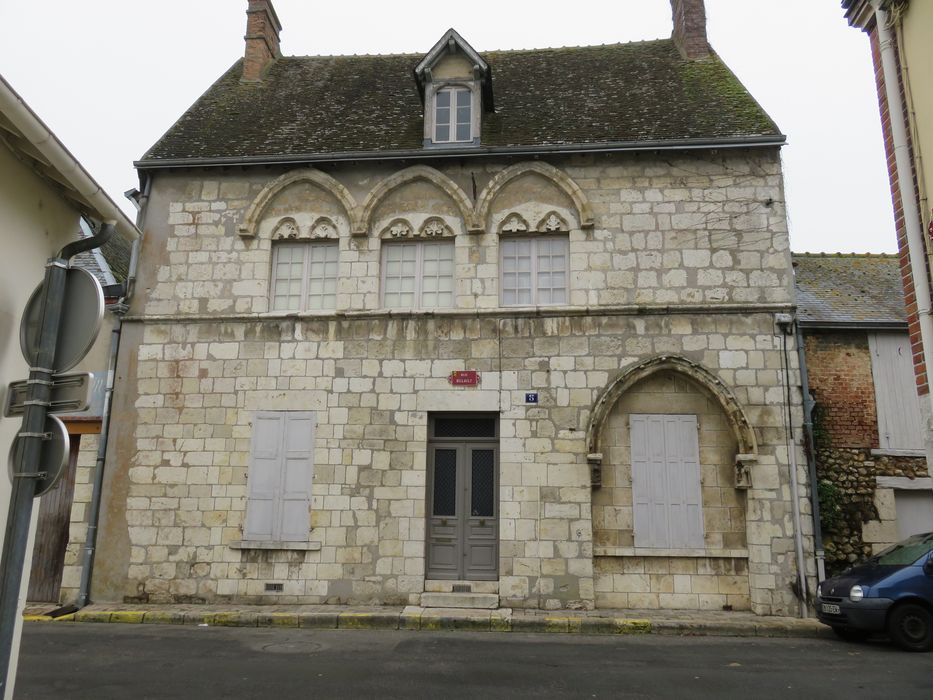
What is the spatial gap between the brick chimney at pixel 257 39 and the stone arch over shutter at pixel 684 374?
9.20 metres

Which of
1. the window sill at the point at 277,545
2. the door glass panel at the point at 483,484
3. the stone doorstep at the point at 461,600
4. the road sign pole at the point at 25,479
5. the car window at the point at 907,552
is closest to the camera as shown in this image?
the road sign pole at the point at 25,479

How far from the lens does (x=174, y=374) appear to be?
10.6 metres

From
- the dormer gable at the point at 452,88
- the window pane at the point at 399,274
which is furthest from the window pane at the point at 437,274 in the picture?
the dormer gable at the point at 452,88

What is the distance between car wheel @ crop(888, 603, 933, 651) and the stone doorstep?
4.69 metres

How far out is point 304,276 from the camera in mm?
10953

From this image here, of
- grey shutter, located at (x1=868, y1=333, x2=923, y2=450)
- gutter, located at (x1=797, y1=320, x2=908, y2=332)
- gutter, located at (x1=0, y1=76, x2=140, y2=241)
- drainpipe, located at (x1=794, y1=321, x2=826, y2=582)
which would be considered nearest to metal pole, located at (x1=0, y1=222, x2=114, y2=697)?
gutter, located at (x1=0, y1=76, x2=140, y2=241)

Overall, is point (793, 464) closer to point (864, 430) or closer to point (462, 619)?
point (864, 430)

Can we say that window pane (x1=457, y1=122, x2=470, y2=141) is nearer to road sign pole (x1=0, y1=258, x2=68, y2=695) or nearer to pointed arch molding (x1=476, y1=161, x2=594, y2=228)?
pointed arch molding (x1=476, y1=161, x2=594, y2=228)

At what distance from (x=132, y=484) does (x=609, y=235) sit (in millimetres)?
8004

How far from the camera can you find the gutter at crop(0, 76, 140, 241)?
148 inches

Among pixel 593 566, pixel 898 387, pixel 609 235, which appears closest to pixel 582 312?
pixel 609 235

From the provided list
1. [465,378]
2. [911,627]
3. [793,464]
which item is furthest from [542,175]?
[911,627]

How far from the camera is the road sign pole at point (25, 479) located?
2.82 m

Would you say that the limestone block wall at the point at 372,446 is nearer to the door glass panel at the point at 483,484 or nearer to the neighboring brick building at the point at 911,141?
the door glass panel at the point at 483,484
